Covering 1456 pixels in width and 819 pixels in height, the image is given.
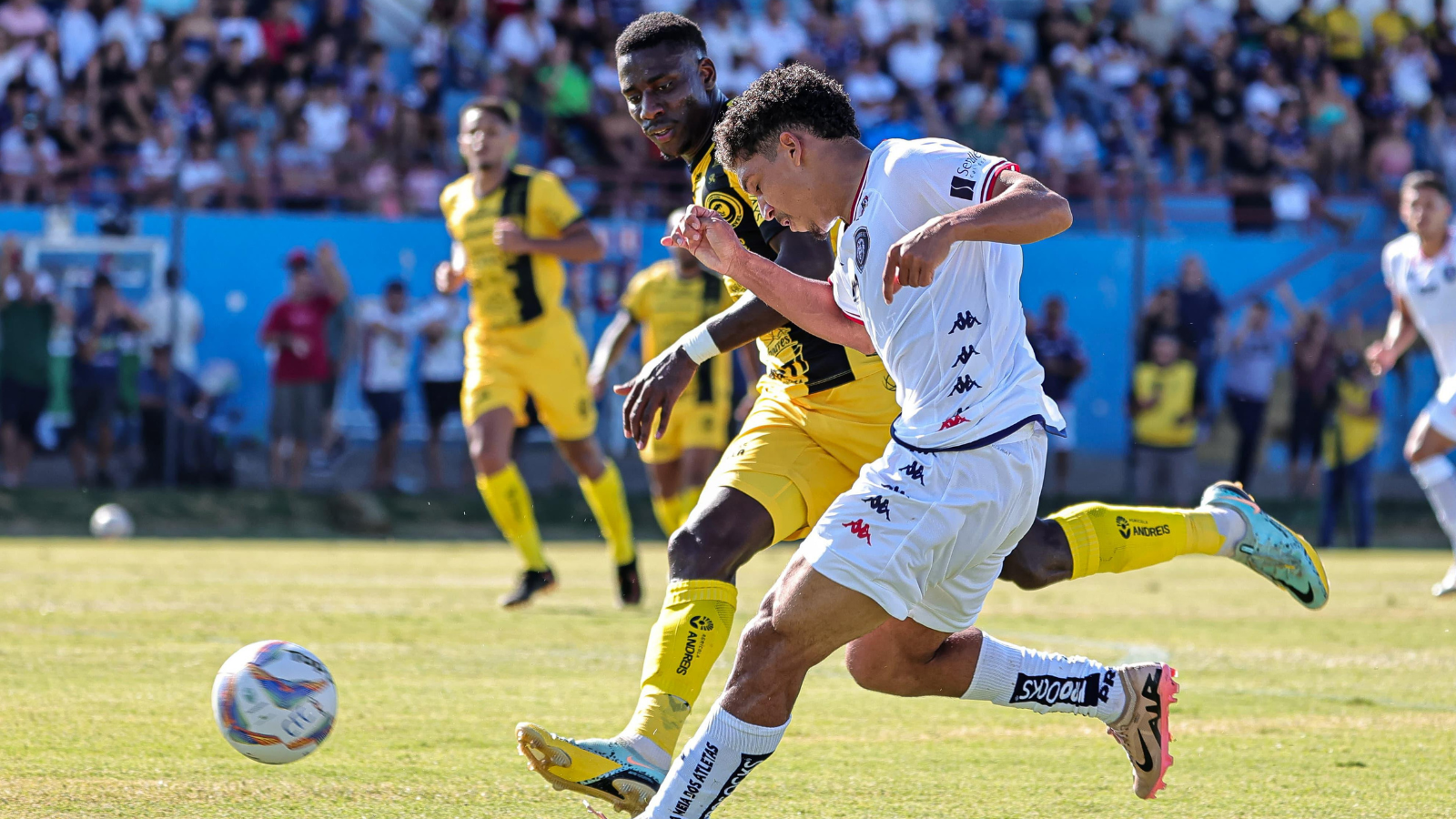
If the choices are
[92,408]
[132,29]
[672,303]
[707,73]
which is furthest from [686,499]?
[132,29]

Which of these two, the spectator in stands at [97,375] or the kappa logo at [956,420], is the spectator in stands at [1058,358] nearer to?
the spectator in stands at [97,375]

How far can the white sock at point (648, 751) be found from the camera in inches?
178

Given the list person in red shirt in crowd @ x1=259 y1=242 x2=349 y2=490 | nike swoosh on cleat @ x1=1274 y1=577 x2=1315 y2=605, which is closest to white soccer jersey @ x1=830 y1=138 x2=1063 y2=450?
nike swoosh on cleat @ x1=1274 y1=577 x2=1315 y2=605

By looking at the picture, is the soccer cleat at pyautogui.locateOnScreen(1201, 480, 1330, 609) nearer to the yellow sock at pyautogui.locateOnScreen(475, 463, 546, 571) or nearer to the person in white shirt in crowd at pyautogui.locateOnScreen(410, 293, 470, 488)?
the yellow sock at pyautogui.locateOnScreen(475, 463, 546, 571)

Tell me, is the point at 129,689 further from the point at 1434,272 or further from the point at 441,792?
the point at 1434,272

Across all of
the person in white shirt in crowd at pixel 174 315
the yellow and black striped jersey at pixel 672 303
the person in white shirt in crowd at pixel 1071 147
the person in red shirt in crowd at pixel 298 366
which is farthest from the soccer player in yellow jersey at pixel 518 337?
the person in white shirt in crowd at pixel 1071 147

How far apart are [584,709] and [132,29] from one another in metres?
15.4

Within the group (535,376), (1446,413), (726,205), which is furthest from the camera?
(1446,413)

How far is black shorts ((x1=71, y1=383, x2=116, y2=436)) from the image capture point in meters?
16.7

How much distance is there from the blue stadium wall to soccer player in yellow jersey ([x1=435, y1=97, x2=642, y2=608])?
748 centimetres

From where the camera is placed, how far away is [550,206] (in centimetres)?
1034

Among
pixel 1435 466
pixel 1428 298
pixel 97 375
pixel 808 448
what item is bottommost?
pixel 97 375

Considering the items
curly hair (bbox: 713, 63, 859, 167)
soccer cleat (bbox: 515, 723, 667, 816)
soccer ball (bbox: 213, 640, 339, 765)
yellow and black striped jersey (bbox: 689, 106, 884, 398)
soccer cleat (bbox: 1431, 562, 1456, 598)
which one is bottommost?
soccer cleat (bbox: 1431, 562, 1456, 598)

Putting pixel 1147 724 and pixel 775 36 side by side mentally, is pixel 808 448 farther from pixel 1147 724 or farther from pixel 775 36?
pixel 775 36
